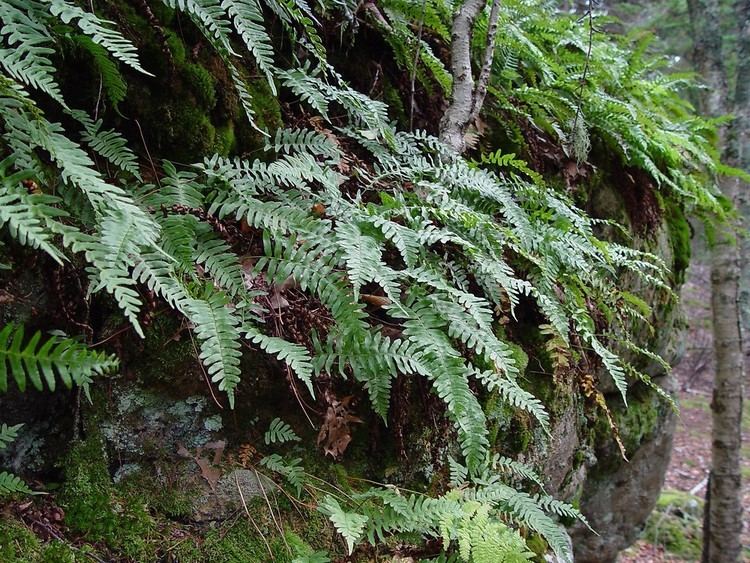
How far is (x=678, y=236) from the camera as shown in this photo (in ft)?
15.1

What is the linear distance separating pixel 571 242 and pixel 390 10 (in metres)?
1.63

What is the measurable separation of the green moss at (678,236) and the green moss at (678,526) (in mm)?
3419

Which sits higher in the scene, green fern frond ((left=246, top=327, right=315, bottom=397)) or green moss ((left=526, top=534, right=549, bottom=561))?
green fern frond ((left=246, top=327, right=315, bottom=397))

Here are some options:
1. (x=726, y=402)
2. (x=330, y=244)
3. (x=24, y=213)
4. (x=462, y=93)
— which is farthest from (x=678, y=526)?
(x=24, y=213)

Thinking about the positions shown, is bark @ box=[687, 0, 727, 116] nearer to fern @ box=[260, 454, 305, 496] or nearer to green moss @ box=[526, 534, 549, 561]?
green moss @ box=[526, 534, 549, 561]

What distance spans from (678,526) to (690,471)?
224cm

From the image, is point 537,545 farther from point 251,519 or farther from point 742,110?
point 742,110

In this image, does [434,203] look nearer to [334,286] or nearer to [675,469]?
[334,286]

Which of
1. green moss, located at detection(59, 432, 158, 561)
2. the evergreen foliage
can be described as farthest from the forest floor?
green moss, located at detection(59, 432, 158, 561)

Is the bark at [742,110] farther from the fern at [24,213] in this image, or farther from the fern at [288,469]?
the fern at [24,213]

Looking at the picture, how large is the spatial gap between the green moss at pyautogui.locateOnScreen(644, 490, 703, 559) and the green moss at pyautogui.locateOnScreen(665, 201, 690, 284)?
11.2 ft

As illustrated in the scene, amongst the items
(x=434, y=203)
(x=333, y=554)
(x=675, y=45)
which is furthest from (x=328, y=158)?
(x=675, y=45)

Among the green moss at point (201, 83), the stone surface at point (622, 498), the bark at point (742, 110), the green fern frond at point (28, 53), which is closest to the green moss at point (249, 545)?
the green fern frond at point (28, 53)

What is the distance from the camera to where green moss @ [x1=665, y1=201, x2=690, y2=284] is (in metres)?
4.53
